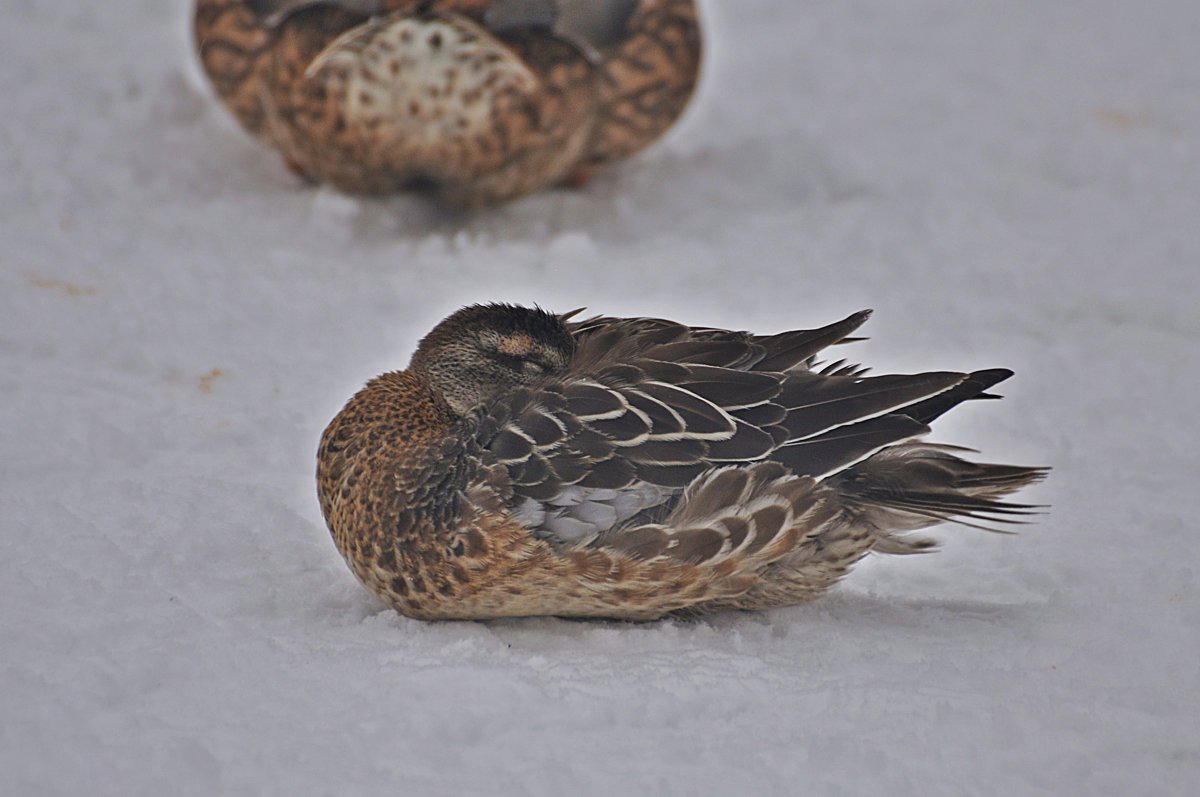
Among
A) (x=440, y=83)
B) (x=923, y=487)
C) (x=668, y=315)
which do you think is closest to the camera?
(x=923, y=487)

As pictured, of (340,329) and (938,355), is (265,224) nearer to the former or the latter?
(340,329)

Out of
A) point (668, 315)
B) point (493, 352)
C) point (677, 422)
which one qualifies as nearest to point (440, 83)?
point (668, 315)

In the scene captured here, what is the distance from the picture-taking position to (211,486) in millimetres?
4371

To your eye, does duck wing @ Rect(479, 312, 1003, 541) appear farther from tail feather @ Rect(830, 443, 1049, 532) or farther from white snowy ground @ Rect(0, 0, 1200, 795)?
white snowy ground @ Rect(0, 0, 1200, 795)

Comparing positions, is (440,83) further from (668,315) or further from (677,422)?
(677,422)

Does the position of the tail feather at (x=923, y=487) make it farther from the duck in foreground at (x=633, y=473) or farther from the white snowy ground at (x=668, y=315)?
the white snowy ground at (x=668, y=315)

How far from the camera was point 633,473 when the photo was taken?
3635 mm

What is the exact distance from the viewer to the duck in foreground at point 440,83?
238 inches

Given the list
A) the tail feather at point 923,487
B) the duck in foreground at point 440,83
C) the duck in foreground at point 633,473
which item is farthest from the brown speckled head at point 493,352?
the duck in foreground at point 440,83

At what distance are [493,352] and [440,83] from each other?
2435 mm

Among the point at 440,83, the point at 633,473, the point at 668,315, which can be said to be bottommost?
the point at 633,473

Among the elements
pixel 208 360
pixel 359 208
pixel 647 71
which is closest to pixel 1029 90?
pixel 647 71

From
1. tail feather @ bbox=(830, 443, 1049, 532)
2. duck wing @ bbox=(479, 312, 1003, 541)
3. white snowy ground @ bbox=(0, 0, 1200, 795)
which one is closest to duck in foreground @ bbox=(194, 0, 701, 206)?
white snowy ground @ bbox=(0, 0, 1200, 795)

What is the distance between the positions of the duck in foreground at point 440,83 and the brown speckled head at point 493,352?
2283mm
